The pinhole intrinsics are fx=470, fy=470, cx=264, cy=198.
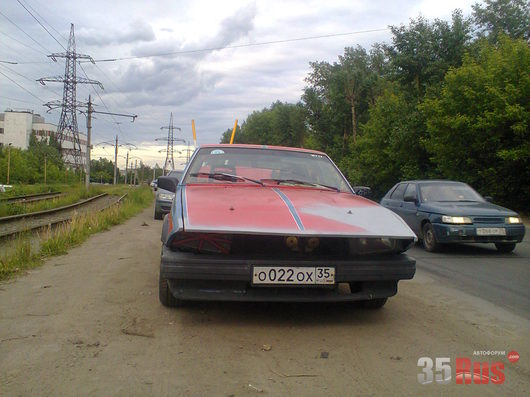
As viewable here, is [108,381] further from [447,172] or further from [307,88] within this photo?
[307,88]

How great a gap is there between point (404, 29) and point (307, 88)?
2412cm

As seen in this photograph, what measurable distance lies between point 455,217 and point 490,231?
596 millimetres

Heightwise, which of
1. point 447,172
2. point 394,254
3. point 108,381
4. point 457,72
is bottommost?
point 108,381

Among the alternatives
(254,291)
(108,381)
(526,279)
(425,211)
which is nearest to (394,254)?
(254,291)

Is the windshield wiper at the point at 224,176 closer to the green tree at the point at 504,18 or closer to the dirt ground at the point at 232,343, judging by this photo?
the dirt ground at the point at 232,343

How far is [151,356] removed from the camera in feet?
10.2

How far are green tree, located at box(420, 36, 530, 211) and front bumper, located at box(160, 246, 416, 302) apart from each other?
16217 mm

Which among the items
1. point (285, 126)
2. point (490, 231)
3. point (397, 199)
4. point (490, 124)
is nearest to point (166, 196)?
point (397, 199)

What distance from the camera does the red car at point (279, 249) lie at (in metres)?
3.46

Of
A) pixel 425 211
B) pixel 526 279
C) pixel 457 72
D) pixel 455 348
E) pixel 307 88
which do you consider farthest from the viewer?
pixel 307 88

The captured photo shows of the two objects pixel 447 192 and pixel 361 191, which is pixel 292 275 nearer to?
pixel 361 191

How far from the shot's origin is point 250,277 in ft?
11.4

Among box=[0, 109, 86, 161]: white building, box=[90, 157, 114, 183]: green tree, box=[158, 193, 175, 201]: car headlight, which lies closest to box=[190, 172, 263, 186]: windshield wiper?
box=[158, 193, 175, 201]: car headlight

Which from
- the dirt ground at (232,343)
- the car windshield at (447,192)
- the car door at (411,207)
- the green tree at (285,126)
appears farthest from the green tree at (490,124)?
the green tree at (285,126)
